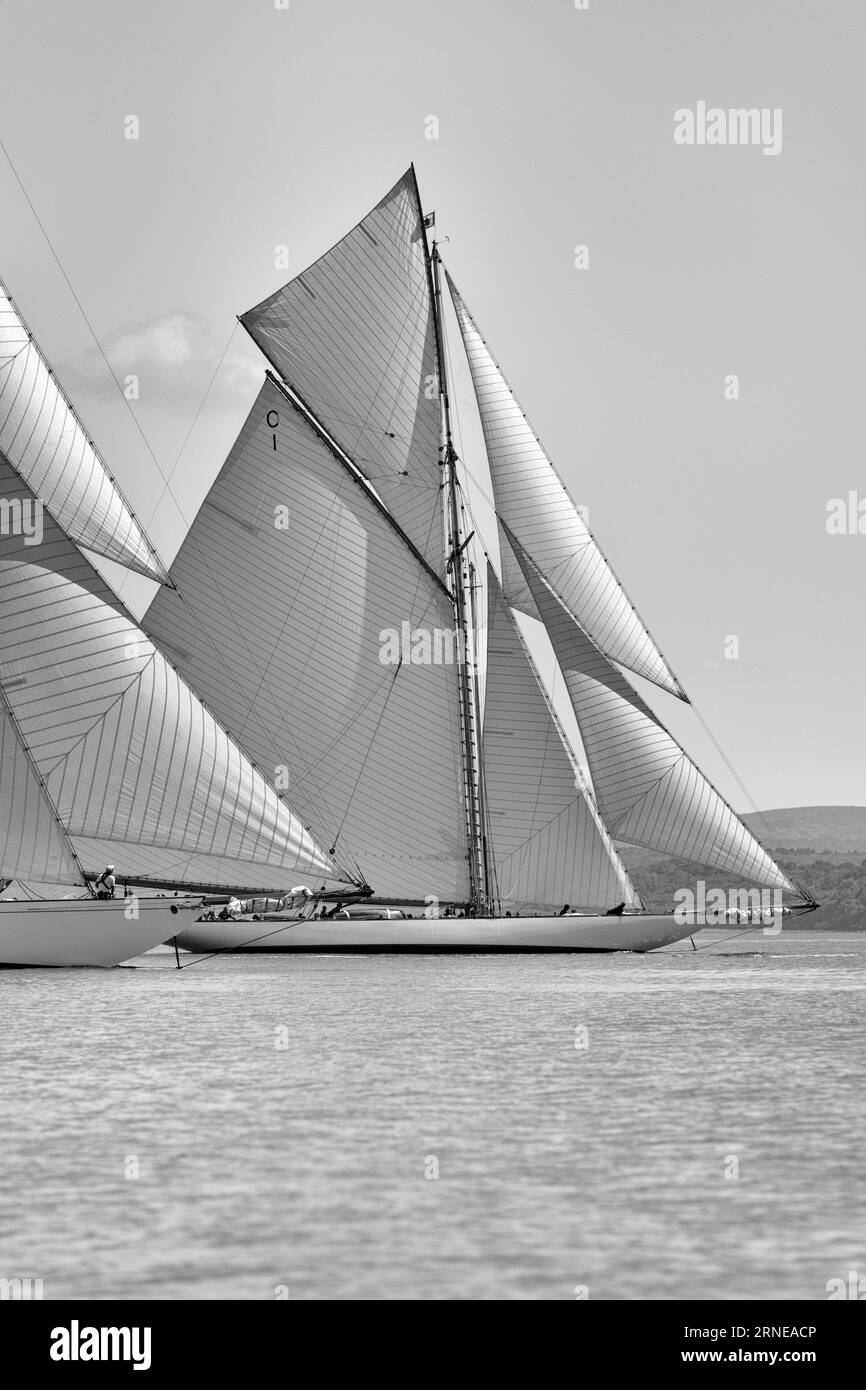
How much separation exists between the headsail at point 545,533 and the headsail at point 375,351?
9.02 ft

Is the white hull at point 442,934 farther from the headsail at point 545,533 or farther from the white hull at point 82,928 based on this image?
the white hull at point 82,928

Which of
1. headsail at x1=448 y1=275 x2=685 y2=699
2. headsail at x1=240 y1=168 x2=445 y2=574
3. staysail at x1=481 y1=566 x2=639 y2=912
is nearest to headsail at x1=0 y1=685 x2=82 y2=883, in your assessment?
staysail at x1=481 y1=566 x2=639 y2=912

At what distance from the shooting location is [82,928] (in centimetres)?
5119

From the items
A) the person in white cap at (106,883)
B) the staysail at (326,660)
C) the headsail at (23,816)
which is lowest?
the person in white cap at (106,883)

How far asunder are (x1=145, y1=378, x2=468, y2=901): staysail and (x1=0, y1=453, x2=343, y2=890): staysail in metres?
21.9

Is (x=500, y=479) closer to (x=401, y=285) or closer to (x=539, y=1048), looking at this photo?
(x=401, y=285)

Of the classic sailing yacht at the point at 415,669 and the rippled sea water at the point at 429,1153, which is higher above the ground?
the classic sailing yacht at the point at 415,669

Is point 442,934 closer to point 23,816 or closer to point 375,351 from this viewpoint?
point 375,351

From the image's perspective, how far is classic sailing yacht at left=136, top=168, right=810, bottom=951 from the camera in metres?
69.0

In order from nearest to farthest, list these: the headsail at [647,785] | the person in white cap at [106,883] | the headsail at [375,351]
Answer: the person in white cap at [106,883] → the headsail at [647,785] → the headsail at [375,351]

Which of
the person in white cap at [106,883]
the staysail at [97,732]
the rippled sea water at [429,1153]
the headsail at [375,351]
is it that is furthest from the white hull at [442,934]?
the rippled sea water at [429,1153]

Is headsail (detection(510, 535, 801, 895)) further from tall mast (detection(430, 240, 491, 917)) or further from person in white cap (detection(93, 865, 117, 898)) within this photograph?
person in white cap (detection(93, 865, 117, 898))

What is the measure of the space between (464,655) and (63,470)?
2610cm

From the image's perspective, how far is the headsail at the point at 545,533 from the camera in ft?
229
